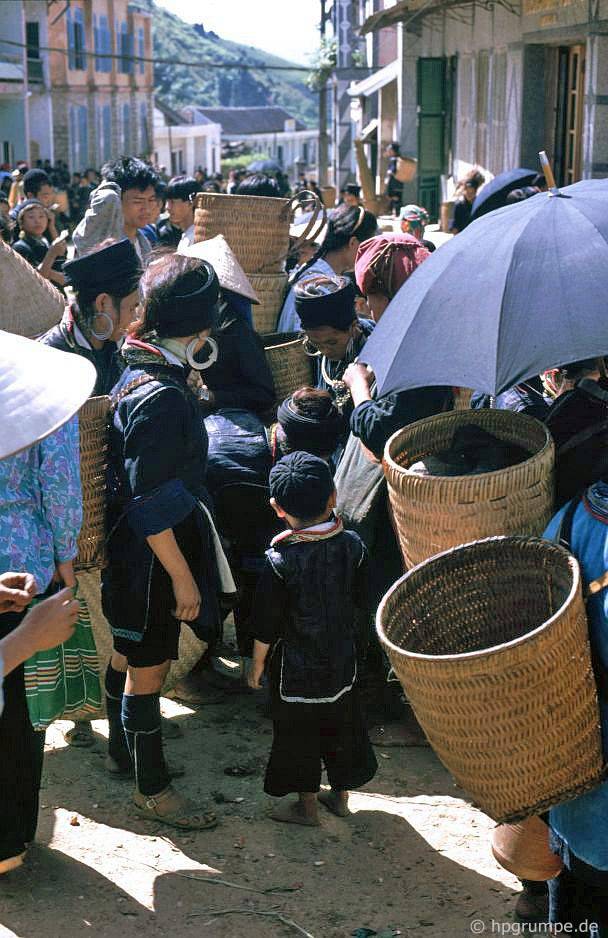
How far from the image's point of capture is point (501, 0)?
13.4 meters

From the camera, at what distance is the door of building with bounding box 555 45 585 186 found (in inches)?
487

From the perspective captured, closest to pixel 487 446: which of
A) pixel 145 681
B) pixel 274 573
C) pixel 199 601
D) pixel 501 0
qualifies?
pixel 274 573

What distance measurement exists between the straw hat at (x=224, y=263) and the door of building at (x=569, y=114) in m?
8.22

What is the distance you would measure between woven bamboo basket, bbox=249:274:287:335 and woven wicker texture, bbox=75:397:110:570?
1.74 meters

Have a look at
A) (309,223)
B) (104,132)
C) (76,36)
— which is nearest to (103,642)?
(309,223)

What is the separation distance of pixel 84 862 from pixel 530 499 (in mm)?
1825

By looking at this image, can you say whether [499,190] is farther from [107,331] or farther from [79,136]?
[79,136]

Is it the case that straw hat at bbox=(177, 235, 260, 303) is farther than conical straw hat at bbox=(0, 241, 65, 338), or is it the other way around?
straw hat at bbox=(177, 235, 260, 303)

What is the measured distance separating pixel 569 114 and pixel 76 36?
131 feet

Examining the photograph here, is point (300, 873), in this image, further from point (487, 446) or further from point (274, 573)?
point (487, 446)

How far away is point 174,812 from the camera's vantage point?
3783 mm

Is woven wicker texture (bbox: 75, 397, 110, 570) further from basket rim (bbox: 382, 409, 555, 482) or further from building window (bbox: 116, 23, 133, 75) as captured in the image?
building window (bbox: 116, 23, 133, 75)

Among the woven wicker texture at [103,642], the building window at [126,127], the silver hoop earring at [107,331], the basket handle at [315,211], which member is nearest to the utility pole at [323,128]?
the building window at [126,127]

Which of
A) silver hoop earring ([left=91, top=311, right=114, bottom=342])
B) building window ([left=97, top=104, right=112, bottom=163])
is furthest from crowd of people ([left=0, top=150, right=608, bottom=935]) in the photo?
building window ([left=97, top=104, right=112, bottom=163])
